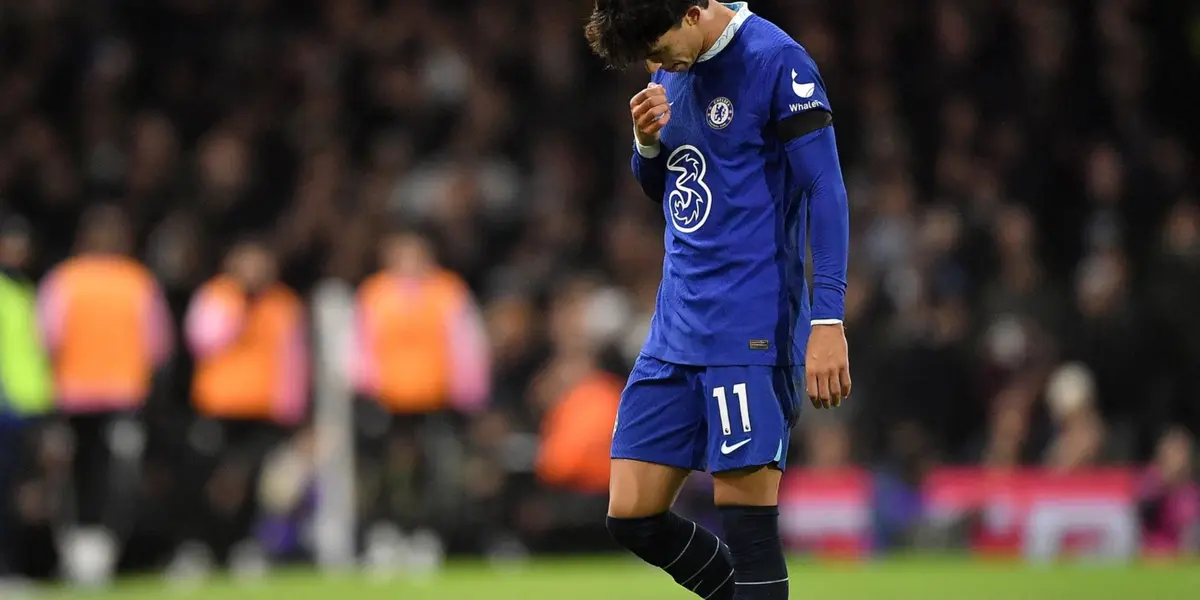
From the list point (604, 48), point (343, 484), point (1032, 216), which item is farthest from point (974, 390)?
point (604, 48)

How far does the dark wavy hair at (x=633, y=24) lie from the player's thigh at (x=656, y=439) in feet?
2.88

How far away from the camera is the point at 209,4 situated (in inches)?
651

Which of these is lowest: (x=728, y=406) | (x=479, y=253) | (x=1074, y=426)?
(x=1074, y=426)

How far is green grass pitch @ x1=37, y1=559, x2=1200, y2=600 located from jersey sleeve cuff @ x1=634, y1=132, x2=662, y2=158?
160 inches

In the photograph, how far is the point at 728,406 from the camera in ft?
15.6

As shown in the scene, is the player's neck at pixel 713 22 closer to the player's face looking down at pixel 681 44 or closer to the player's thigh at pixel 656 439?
the player's face looking down at pixel 681 44

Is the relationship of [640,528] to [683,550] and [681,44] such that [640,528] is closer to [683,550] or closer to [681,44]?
[683,550]

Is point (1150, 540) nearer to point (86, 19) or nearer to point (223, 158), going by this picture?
point (223, 158)

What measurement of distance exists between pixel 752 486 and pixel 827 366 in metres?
0.42

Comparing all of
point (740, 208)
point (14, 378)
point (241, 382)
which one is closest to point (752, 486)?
point (740, 208)

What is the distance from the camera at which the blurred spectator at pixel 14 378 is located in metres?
10.4

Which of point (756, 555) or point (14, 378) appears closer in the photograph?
point (756, 555)

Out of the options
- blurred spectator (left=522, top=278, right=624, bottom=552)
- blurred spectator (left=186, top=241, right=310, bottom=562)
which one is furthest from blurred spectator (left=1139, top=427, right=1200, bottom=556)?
blurred spectator (left=186, top=241, right=310, bottom=562)

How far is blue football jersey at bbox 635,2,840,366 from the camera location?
478 cm
